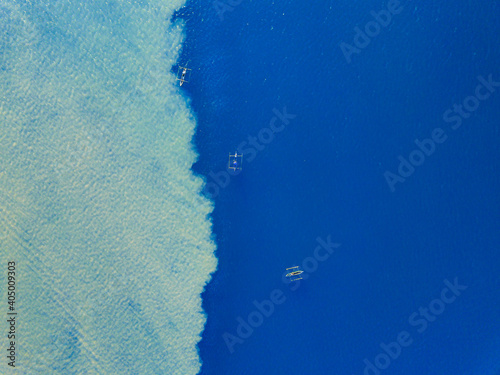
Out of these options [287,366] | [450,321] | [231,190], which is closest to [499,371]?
[450,321]

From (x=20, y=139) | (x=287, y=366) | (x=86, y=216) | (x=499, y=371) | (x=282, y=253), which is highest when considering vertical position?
(x=20, y=139)

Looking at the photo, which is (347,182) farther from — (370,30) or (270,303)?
(370,30)

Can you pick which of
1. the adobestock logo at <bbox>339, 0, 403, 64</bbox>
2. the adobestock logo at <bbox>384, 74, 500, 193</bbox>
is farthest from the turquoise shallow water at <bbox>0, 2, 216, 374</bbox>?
the adobestock logo at <bbox>384, 74, 500, 193</bbox>

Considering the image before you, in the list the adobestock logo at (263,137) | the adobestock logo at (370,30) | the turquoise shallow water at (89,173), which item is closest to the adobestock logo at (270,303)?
the turquoise shallow water at (89,173)

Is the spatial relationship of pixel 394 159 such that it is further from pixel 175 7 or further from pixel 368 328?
pixel 175 7

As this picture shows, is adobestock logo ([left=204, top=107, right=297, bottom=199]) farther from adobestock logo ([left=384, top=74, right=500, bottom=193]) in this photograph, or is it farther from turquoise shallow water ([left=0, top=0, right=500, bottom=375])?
adobestock logo ([left=384, top=74, right=500, bottom=193])
